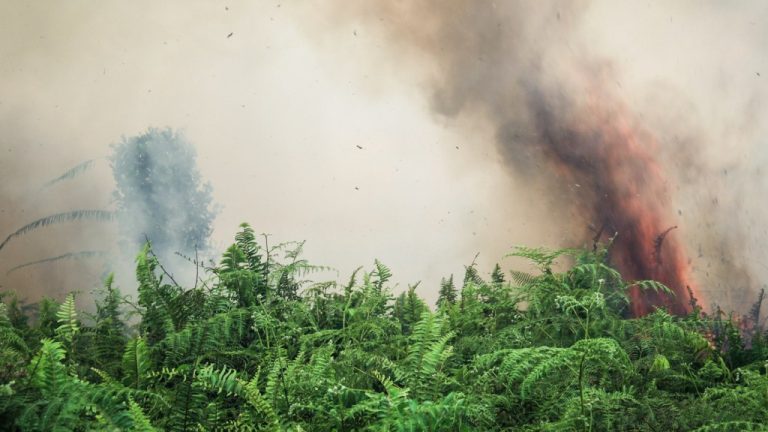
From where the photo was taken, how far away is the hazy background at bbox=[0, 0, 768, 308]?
3.76 meters

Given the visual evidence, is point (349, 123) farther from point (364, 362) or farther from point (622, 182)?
point (364, 362)

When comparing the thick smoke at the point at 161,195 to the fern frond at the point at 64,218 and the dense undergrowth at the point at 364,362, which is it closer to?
the fern frond at the point at 64,218

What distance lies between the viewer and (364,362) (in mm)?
2607

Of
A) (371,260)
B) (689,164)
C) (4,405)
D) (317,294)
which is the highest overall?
(689,164)

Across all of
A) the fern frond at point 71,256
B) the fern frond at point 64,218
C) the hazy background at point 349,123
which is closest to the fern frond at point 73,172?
the hazy background at point 349,123

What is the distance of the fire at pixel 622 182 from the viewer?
4.16 metres

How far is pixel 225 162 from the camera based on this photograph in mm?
3836

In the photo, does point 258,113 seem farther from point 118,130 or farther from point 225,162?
point 118,130

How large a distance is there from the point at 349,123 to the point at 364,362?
1.62 metres

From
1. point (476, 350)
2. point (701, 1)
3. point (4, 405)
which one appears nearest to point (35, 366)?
point (4, 405)

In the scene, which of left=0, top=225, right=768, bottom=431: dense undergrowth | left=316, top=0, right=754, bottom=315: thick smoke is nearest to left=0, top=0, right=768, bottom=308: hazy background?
left=316, top=0, right=754, bottom=315: thick smoke

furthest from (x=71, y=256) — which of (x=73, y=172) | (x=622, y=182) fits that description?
(x=622, y=182)

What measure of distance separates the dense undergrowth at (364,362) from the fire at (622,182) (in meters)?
0.69

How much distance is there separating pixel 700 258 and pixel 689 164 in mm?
488
